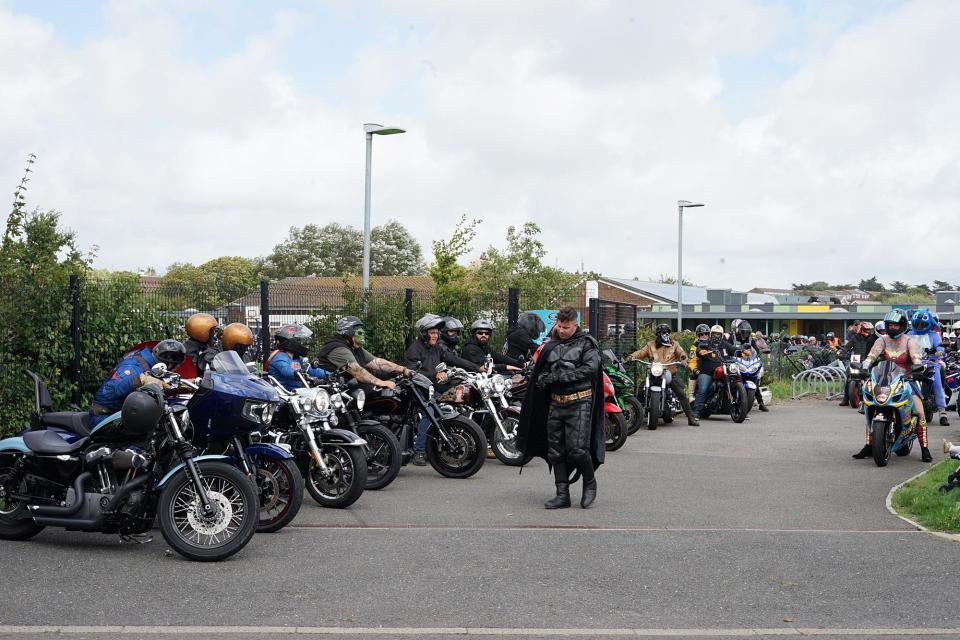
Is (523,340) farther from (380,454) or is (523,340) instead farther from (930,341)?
(930,341)

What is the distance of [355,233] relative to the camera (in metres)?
94.2

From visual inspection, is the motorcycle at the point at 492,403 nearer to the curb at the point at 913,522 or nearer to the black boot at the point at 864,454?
the curb at the point at 913,522

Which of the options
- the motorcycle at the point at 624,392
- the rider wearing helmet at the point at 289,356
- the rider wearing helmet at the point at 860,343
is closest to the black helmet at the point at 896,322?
the motorcycle at the point at 624,392

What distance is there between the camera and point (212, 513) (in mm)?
7066

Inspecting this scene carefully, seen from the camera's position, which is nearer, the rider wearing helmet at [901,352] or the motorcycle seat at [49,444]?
the motorcycle seat at [49,444]

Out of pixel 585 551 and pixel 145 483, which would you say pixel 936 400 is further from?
pixel 145 483

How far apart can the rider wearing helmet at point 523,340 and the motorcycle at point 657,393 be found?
11.3 ft

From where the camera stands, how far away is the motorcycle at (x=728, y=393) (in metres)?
19.5

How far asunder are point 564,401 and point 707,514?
1532 mm

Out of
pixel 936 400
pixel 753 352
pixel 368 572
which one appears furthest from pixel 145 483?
pixel 753 352

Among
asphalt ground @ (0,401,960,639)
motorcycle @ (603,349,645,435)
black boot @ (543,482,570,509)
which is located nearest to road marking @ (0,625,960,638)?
asphalt ground @ (0,401,960,639)

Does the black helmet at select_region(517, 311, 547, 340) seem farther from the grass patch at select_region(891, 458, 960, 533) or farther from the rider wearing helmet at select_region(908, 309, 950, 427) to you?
the grass patch at select_region(891, 458, 960, 533)

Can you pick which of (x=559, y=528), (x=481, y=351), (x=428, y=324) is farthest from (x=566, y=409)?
(x=481, y=351)

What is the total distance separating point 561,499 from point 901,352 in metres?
5.62
